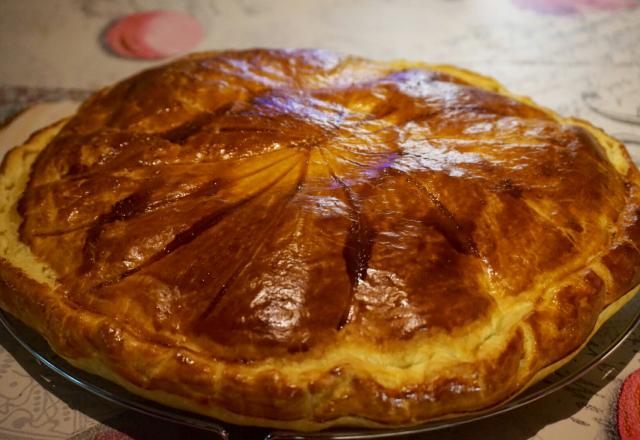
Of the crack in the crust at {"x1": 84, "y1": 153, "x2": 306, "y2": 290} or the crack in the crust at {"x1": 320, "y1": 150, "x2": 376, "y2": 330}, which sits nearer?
the crack in the crust at {"x1": 320, "y1": 150, "x2": 376, "y2": 330}

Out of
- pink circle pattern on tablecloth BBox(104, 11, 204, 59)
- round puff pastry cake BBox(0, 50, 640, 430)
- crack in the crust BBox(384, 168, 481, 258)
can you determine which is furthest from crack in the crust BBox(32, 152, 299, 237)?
pink circle pattern on tablecloth BBox(104, 11, 204, 59)

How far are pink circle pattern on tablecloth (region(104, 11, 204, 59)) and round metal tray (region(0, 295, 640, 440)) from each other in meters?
3.13

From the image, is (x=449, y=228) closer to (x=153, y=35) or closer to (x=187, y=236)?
(x=187, y=236)

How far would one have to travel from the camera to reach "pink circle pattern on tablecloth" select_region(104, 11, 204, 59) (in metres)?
5.17

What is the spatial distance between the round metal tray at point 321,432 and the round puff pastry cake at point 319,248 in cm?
5

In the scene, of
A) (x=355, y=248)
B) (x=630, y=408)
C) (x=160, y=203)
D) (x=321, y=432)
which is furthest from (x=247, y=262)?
(x=630, y=408)

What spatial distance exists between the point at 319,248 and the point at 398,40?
3604 millimetres

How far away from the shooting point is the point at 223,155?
2.76 m

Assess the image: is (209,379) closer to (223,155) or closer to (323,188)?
(323,188)

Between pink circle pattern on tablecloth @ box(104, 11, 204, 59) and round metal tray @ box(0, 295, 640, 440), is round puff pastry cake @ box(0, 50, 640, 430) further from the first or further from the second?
pink circle pattern on tablecloth @ box(104, 11, 204, 59)

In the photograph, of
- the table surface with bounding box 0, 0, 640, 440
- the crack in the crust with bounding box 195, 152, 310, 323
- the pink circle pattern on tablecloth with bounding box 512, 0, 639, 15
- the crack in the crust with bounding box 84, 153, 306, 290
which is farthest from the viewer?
the pink circle pattern on tablecloth with bounding box 512, 0, 639, 15

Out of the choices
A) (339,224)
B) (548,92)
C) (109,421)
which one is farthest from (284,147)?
(548,92)

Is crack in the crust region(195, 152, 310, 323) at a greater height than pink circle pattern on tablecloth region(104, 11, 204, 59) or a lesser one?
lesser

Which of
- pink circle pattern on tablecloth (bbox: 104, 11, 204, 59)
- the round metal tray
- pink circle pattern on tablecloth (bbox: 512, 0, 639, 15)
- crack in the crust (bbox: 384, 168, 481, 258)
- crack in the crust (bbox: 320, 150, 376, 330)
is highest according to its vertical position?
pink circle pattern on tablecloth (bbox: 512, 0, 639, 15)
